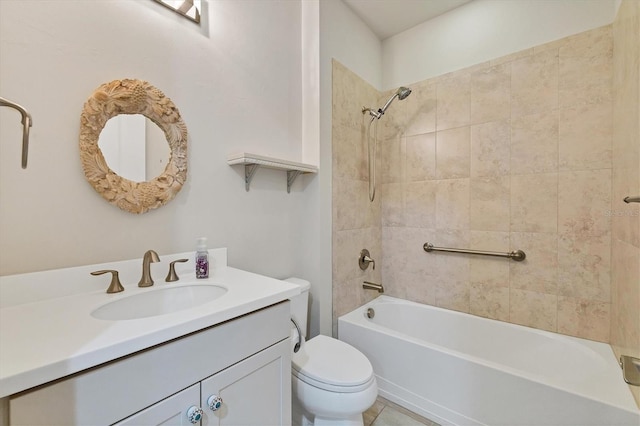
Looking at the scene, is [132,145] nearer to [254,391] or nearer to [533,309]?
[254,391]

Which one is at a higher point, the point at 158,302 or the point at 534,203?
the point at 534,203

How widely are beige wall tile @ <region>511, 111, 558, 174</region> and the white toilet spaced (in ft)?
5.28

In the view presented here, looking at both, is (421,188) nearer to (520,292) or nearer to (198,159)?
(520,292)

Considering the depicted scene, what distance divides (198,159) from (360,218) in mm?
1288

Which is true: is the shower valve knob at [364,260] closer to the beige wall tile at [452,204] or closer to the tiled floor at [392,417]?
the beige wall tile at [452,204]

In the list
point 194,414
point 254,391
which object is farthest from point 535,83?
point 194,414

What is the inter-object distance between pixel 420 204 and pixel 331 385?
1.54m

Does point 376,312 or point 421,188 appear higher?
point 421,188

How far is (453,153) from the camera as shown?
6.80 ft

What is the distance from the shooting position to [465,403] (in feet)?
4.82

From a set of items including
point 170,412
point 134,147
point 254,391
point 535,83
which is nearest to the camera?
point 170,412

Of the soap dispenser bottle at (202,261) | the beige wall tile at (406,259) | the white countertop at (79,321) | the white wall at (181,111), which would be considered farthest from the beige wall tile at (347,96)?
the white countertop at (79,321)

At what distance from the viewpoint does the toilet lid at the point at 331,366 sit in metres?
1.23

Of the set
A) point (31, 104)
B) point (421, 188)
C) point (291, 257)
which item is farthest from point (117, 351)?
point (421, 188)
